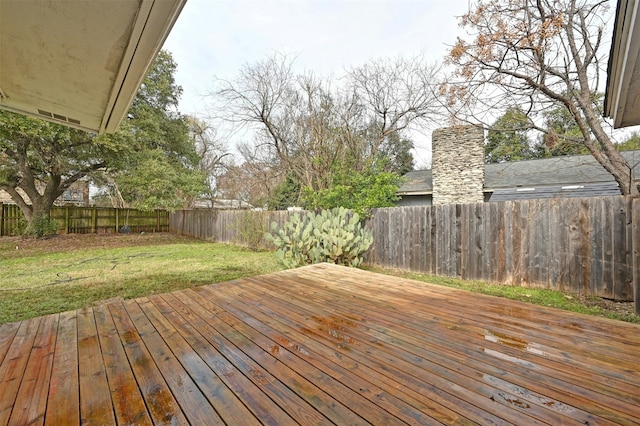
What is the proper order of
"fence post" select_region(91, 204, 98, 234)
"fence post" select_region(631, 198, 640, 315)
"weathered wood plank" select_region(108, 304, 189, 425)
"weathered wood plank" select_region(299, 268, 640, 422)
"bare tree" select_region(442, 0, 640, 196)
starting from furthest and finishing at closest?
1. "fence post" select_region(91, 204, 98, 234)
2. "bare tree" select_region(442, 0, 640, 196)
3. "fence post" select_region(631, 198, 640, 315)
4. "weathered wood plank" select_region(299, 268, 640, 422)
5. "weathered wood plank" select_region(108, 304, 189, 425)

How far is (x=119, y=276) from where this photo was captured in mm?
4770

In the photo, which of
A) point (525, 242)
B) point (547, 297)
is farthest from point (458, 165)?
point (547, 297)

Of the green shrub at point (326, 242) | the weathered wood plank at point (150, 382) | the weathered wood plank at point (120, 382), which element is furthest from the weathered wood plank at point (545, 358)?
the green shrub at point (326, 242)

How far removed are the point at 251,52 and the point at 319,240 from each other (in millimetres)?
6540

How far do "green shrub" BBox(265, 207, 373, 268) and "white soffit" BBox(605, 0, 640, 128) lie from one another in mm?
3677

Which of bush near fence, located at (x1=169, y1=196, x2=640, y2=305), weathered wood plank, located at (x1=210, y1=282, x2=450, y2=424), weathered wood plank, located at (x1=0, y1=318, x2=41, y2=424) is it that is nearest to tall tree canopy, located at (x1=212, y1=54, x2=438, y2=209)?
bush near fence, located at (x1=169, y1=196, x2=640, y2=305)

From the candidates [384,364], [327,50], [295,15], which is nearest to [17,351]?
[384,364]

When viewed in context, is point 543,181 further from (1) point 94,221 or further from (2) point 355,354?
(1) point 94,221

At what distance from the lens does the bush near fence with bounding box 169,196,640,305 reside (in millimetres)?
3406

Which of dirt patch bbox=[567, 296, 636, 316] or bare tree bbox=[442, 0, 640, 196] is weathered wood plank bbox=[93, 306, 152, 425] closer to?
dirt patch bbox=[567, 296, 636, 316]

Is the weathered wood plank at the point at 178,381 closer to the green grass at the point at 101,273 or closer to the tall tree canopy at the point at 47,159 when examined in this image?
the green grass at the point at 101,273

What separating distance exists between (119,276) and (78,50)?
4234 millimetres

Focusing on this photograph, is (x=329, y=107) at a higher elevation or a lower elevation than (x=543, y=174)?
higher

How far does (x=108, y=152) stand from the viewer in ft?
28.8
